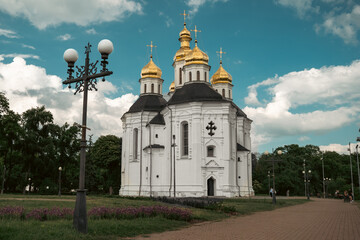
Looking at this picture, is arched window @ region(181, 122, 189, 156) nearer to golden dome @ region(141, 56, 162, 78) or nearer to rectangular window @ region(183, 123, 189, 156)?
rectangular window @ region(183, 123, 189, 156)

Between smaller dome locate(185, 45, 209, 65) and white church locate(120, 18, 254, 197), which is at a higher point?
smaller dome locate(185, 45, 209, 65)

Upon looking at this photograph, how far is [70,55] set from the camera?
10391 mm

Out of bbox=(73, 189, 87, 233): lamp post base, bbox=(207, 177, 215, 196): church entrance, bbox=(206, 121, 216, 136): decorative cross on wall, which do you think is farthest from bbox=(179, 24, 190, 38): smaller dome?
bbox=(73, 189, 87, 233): lamp post base

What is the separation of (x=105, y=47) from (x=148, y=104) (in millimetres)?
36830

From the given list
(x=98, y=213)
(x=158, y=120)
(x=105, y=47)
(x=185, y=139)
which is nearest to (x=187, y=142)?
(x=185, y=139)

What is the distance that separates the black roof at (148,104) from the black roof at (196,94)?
5.93 m

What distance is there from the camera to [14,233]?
27.7 ft

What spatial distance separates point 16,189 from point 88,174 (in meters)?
12.1

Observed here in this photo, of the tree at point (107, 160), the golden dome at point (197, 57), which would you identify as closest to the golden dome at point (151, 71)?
the golden dome at point (197, 57)

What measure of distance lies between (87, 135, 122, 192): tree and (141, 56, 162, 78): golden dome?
49.1 feet

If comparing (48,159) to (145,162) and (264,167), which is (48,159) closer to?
(145,162)

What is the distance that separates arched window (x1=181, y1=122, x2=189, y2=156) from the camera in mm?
A: 37906

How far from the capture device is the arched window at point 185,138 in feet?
124

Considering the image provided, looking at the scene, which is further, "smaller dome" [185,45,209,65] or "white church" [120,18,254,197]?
"smaller dome" [185,45,209,65]
